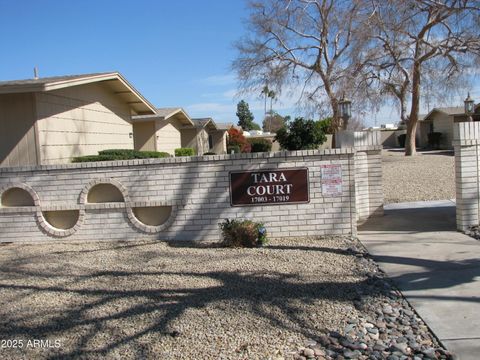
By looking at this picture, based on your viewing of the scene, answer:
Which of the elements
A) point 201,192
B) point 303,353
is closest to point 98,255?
point 201,192

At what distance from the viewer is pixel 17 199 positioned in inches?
351

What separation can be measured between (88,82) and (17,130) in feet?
8.42

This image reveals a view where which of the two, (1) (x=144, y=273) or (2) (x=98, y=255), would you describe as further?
(2) (x=98, y=255)

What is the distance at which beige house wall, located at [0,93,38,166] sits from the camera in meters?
10.5

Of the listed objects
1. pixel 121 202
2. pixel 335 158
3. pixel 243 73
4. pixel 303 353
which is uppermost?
pixel 243 73

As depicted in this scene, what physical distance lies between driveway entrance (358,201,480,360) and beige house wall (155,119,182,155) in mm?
15548

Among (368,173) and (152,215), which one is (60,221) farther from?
(368,173)

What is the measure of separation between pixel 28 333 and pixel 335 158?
17.8ft

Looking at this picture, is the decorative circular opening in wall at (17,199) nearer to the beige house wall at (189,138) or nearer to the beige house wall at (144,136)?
the beige house wall at (144,136)

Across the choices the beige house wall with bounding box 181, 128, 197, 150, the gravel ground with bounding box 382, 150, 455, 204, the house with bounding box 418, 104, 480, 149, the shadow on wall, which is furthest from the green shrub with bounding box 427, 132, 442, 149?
the shadow on wall

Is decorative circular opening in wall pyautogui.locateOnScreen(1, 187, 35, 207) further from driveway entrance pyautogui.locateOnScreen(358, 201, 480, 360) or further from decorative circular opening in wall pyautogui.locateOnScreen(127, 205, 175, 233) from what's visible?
driveway entrance pyautogui.locateOnScreen(358, 201, 480, 360)

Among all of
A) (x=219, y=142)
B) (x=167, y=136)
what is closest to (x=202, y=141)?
(x=219, y=142)

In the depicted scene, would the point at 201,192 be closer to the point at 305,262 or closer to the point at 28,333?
the point at 305,262

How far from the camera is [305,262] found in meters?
6.65
